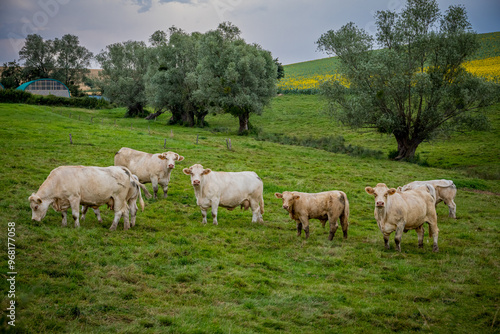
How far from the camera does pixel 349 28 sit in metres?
36.7

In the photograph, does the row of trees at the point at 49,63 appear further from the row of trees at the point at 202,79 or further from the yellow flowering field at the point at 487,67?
the yellow flowering field at the point at 487,67

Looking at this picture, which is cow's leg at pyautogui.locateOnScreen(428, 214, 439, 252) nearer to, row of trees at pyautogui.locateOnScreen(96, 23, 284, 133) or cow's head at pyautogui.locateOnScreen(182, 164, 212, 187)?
cow's head at pyautogui.locateOnScreen(182, 164, 212, 187)

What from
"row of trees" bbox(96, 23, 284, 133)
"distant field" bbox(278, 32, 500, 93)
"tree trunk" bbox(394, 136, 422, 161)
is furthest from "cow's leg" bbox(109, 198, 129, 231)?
"distant field" bbox(278, 32, 500, 93)

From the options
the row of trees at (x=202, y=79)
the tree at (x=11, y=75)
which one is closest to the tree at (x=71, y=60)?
the tree at (x=11, y=75)

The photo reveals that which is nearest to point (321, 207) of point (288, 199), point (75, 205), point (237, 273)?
point (288, 199)

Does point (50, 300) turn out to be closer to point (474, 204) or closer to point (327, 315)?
point (327, 315)

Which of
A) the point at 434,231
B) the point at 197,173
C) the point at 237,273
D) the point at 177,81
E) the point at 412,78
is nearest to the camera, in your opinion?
the point at 237,273

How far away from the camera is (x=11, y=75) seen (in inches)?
3671

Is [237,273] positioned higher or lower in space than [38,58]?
lower

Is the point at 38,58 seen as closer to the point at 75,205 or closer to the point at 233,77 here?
the point at 233,77

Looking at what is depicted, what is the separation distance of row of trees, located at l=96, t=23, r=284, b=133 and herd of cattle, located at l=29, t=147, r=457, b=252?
33.5m

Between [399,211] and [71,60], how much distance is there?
334 feet

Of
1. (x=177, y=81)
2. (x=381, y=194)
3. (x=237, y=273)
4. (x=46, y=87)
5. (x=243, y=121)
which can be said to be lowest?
(x=237, y=273)

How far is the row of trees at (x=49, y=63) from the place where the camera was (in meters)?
91.6
